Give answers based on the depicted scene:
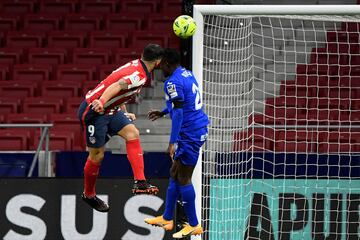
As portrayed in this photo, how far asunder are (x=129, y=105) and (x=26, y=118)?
1.47 meters

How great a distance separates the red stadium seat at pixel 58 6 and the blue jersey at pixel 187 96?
913 centimetres

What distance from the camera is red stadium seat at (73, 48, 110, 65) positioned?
1866cm

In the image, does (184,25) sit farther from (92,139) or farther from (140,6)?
(140,6)

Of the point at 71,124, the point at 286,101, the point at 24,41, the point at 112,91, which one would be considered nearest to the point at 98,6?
the point at 24,41

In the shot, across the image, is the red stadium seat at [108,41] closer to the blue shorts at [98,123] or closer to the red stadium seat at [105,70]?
the red stadium seat at [105,70]

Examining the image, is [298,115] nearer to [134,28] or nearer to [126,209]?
[126,209]

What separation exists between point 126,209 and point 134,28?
22.2ft

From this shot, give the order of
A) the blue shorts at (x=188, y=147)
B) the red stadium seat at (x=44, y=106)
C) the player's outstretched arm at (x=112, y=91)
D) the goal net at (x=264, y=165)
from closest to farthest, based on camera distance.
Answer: the player's outstretched arm at (x=112, y=91) < the blue shorts at (x=188, y=147) < the goal net at (x=264, y=165) < the red stadium seat at (x=44, y=106)

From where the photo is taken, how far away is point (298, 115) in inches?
576

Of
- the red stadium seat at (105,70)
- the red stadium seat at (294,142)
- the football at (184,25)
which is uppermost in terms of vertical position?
the football at (184,25)

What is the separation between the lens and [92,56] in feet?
61.4

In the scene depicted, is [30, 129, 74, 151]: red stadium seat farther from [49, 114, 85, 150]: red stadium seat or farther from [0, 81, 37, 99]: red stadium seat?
[0, 81, 37, 99]: red stadium seat

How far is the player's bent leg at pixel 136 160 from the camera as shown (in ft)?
37.2

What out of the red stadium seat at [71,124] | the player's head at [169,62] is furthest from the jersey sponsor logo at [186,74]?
the red stadium seat at [71,124]
